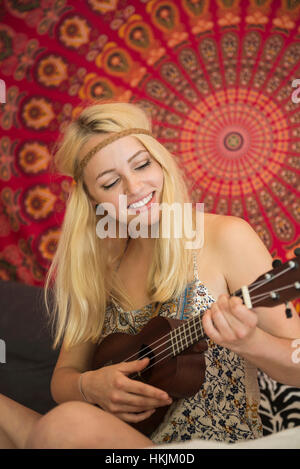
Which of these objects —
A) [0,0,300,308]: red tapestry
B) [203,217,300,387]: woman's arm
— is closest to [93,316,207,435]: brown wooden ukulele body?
[203,217,300,387]: woman's arm

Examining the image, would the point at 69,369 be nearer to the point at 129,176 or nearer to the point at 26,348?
the point at 26,348

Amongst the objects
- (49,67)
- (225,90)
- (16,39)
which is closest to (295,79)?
(225,90)

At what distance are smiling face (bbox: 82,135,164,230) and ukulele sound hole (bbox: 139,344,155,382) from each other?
1.26 feet

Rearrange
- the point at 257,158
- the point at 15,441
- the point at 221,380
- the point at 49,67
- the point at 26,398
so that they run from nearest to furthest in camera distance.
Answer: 1. the point at 15,441
2. the point at 221,380
3. the point at 26,398
4. the point at 257,158
5. the point at 49,67

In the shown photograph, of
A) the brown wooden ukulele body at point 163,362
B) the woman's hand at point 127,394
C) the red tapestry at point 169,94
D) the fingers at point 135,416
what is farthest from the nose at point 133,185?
the red tapestry at point 169,94

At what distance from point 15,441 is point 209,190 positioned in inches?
53.5

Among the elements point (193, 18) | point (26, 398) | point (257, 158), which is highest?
point (193, 18)

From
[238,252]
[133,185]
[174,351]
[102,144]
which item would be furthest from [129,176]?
[174,351]

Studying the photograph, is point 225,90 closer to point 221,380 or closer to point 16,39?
point 16,39

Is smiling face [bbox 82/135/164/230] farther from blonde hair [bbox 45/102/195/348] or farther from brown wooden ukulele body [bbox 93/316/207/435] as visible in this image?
brown wooden ukulele body [bbox 93/316/207/435]

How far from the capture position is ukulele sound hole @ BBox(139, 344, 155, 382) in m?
1.26

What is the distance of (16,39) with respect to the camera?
2.33m

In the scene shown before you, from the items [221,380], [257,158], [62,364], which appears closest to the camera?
[221,380]

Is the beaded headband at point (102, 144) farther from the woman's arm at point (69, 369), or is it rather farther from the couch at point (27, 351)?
the couch at point (27, 351)
